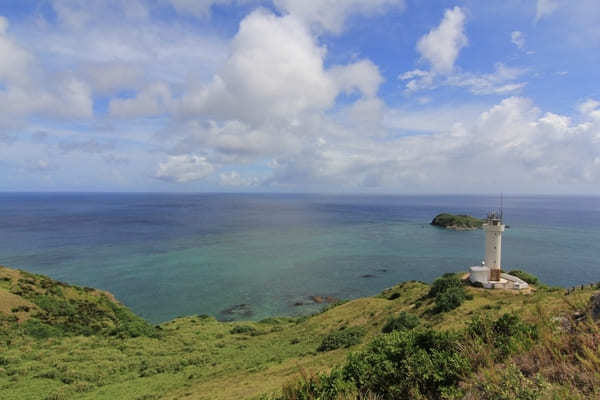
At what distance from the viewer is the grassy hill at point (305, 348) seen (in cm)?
679

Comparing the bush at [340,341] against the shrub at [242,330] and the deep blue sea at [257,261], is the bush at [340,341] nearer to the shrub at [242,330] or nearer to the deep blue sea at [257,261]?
the shrub at [242,330]

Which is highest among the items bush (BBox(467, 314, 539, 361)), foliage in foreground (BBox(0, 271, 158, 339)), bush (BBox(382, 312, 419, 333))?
bush (BBox(467, 314, 539, 361))

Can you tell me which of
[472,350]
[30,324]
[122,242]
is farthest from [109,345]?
[122,242]

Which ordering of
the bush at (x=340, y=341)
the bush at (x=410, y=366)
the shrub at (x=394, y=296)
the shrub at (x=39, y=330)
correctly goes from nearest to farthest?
1. the bush at (x=410, y=366)
2. the bush at (x=340, y=341)
3. the shrub at (x=39, y=330)
4. the shrub at (x=394, y=296)

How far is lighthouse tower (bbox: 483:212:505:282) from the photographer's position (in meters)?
29.3

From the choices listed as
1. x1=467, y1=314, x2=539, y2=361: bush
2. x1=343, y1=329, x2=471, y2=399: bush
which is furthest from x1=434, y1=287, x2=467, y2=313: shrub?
x1=343, y1=329, x2=471, y2=399: bush

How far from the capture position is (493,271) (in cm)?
2938

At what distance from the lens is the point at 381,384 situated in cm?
822

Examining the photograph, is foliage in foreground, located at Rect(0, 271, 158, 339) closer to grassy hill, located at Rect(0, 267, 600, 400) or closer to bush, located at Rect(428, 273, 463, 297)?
grassy hill, located at Rect(0, 267, 600, 400)

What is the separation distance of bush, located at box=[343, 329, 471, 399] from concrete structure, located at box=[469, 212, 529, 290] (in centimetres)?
2410

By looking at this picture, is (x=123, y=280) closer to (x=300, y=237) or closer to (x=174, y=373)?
(x=174, y=373)

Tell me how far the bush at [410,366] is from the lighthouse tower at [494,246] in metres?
25.0

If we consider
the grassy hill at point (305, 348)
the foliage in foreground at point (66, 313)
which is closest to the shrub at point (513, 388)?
the grassy hill at point (305, 348)

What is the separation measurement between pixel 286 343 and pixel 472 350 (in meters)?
21.5
